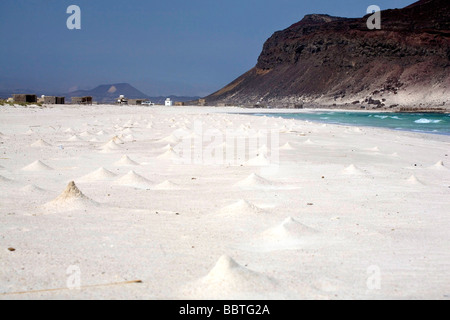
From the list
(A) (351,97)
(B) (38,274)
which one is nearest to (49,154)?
(B) (38,274)

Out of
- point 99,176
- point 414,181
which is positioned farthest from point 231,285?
point 414,181

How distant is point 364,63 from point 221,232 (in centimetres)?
10864

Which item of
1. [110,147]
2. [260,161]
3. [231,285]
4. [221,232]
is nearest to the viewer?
[231,285]

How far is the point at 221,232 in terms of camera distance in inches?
147

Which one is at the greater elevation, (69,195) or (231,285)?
(69,195)

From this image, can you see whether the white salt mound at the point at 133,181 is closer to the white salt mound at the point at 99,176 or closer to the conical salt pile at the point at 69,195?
the white salt mound at the point at 99,176

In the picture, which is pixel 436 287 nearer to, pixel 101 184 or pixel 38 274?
pixel 38 274

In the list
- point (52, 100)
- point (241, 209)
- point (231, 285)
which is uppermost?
point (52, 100)

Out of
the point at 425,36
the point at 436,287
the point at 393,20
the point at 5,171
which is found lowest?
the point at 436,287

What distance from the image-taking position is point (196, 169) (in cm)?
714

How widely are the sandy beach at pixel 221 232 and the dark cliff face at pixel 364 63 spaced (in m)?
88.1

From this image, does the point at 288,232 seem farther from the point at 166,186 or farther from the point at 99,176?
the point at 99,176

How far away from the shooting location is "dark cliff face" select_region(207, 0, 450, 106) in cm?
9281
